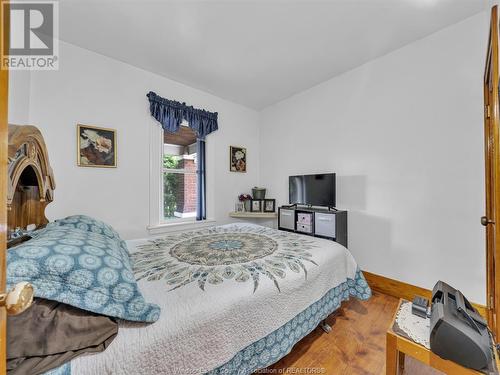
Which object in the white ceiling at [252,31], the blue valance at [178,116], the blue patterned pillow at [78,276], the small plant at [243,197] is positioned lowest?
the blue patterned pillow at [78,276]

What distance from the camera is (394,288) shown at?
7.73 ft

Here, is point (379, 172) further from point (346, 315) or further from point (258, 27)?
point (258, 27)

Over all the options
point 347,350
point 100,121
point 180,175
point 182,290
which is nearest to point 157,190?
point 180,175

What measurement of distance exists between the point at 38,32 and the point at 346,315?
4.01 m

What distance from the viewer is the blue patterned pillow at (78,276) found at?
2.36ft

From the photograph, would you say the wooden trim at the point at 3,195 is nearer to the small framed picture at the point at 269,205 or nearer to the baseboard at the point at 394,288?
the baseboard at the point at 394,288

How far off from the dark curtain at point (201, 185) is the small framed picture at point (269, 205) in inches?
41.1

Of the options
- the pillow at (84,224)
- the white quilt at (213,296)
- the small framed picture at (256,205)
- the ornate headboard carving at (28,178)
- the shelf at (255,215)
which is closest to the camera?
the white quilt at (213,296)

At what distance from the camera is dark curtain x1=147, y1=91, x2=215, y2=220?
9.23 feet

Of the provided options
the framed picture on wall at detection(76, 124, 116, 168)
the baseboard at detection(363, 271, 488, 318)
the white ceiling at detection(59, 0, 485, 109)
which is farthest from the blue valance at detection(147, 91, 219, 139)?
the baseboard at detection(363, 271, 488, 318)

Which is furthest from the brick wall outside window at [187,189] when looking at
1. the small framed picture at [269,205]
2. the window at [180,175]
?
the small framed picture at [269,205]

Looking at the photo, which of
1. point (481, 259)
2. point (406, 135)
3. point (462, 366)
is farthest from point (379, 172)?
point (462, 366)

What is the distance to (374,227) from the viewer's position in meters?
2.54

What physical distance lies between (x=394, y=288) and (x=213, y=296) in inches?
90.9
